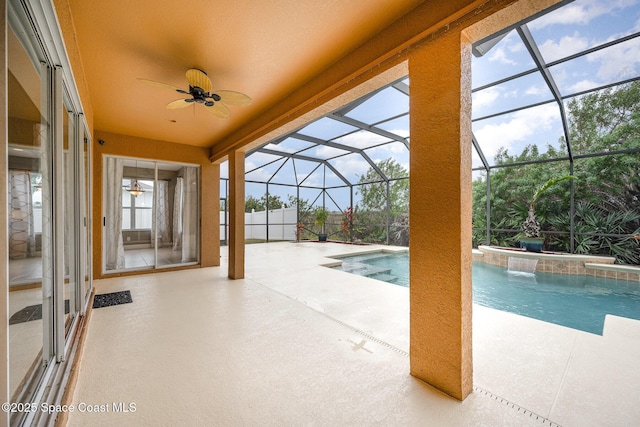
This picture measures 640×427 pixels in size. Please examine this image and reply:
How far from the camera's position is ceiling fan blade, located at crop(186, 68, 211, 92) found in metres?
2.34

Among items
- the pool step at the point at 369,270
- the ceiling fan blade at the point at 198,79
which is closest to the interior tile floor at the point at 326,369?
the pool step at the point at 369,270

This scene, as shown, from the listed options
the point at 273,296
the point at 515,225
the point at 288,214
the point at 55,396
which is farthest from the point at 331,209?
Answer: the point at 55,396

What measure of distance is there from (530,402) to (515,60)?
193 inches

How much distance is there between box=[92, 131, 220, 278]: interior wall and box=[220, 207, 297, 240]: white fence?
524 cm

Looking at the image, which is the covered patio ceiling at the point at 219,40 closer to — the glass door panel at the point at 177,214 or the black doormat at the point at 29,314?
the black doormat at the point at 29,314

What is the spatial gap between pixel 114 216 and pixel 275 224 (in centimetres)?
649

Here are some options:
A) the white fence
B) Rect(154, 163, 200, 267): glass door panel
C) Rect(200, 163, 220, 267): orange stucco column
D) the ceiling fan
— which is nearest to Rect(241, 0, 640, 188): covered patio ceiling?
the ceiling fan

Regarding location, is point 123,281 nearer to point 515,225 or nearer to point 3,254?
point 3,254

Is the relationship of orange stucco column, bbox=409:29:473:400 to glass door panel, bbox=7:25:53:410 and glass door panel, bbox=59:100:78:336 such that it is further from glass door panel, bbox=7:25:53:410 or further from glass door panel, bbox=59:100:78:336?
glass door panel, bbox=59:100:78:336

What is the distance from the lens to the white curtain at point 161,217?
197 inches

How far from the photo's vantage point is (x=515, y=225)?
723cm

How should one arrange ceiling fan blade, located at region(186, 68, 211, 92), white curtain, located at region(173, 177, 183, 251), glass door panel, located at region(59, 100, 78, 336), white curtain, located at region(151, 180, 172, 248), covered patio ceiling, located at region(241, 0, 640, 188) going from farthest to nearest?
1. white curtain, located at region(173, 177, 183, 251)
2. white curtain, located at region(151, 180, 172, 248)
3. covered patio ceiling, located at region(241, 0, 640, 188)
4. ceiling fan blade, located at region(186, 68, 211, 92)
5. glass door panel, located at region(59, 100, 78, 336)

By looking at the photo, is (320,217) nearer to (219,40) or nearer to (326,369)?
(219,40)

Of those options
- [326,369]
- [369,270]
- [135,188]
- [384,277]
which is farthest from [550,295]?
[135,188]
